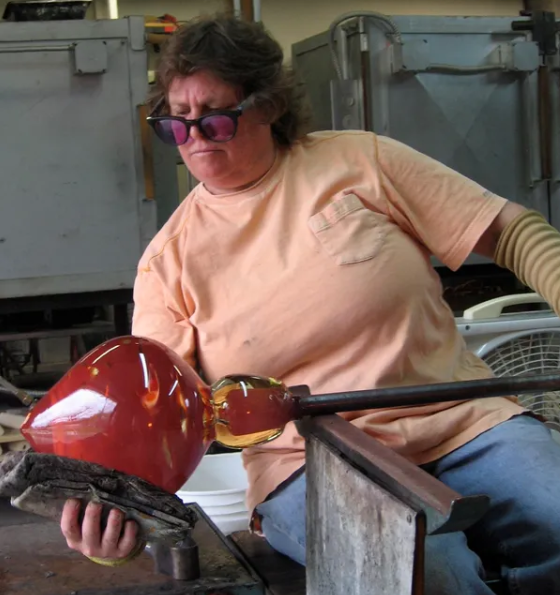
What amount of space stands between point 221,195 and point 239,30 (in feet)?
0.85

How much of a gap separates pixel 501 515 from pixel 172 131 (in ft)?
2.35

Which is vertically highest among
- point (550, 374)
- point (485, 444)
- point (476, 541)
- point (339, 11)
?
point (339, 11)

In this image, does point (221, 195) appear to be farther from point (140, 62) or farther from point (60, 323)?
point (60, 323)

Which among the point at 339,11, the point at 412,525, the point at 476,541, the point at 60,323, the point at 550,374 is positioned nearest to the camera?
the point at 412,525

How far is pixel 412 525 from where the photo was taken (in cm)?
63

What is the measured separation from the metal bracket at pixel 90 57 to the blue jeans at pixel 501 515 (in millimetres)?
1759

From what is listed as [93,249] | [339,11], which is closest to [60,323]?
[93,249]

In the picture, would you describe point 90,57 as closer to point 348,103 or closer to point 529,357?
point 348,103

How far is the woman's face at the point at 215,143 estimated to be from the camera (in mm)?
1179

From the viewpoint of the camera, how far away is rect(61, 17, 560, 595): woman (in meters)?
1.07

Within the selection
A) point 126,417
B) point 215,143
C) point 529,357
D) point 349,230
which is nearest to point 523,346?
point 529,357

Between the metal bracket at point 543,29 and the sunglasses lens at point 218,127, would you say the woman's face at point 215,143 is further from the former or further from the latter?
the metal bracket at point 543,29

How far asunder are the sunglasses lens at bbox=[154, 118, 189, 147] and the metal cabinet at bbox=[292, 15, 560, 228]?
166 centimetres

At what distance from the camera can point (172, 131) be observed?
1180 millimetres
